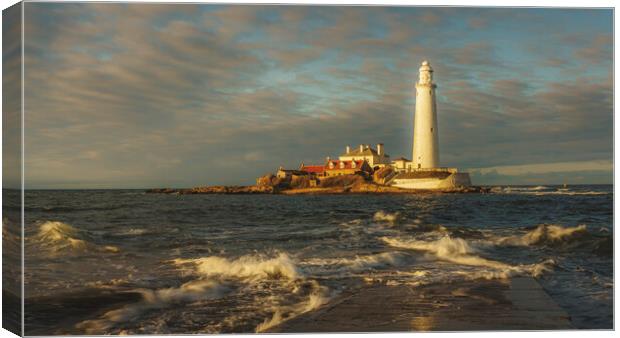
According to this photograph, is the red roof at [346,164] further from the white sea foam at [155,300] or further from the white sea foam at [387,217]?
the white sea foam at [155,300]

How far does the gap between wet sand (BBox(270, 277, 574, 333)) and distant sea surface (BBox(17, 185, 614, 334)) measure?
0.43 feet

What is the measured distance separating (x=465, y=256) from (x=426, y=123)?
127cm

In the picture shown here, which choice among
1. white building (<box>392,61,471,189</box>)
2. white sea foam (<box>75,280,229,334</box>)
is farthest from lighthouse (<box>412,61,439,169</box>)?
white sea foam (<box>75,280,229,334</box>)

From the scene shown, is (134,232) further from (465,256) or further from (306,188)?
(465,256)

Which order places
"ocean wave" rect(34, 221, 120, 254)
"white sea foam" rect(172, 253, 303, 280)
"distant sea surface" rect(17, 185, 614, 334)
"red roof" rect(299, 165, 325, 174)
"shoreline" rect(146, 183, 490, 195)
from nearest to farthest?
"distant sea surface" rect(17, 185, 614, 334)
"ocean wave" rect(34, 221, 120, 254)
"white sea foam" rect(172, 253, 303, 280)
"shoreline" rect(146, 183, 490, 195)
"red roof" rect(299, 165, 325, 174)

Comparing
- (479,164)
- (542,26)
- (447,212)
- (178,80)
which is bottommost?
→ (447,212)

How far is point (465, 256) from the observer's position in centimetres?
571

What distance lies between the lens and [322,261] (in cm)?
546

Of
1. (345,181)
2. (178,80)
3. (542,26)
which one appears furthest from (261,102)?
(542,26)

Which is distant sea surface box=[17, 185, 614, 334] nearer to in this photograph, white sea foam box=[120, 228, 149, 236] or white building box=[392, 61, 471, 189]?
white sea foam box=[120, 228, 149, 236]

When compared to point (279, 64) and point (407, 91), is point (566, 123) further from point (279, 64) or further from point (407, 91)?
point (279, 64)

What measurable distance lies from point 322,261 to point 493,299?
4.79 feet

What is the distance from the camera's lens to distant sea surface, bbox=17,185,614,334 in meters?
4.93

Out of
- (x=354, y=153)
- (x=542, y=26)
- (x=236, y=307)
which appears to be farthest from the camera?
(x=354, y=153)
